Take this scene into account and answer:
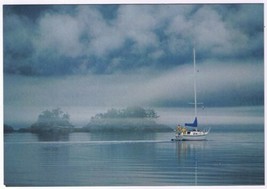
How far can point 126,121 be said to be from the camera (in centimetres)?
709

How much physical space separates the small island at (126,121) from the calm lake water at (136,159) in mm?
96

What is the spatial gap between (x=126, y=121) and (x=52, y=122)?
0.99 meters

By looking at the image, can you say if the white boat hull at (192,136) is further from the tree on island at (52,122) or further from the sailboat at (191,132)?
the tree on island at (52,122)

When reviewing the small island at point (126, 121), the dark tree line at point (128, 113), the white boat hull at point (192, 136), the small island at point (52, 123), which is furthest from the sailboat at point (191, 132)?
the small island at point (52, 123)

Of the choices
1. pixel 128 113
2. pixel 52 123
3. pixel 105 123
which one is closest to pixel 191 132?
pixel 128 113

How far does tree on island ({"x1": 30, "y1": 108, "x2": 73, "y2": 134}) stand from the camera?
7051 mm

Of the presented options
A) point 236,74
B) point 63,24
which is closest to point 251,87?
point 236,74

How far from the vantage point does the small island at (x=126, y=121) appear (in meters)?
7.11

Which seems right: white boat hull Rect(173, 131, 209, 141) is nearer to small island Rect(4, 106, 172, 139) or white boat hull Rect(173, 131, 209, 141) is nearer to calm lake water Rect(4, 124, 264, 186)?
calm lake water Rect(4, 124, 264, 186)

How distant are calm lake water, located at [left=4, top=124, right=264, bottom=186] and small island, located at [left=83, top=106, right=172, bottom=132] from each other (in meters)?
0.10

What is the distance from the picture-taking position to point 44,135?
7.24 metres

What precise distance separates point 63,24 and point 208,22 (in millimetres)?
1873

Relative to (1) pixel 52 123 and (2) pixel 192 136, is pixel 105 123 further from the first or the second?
(2) pixel 192 136

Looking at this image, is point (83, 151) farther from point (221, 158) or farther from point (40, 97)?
point (221, 158)
